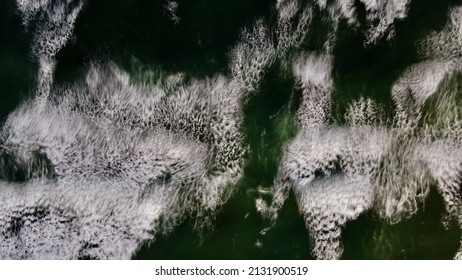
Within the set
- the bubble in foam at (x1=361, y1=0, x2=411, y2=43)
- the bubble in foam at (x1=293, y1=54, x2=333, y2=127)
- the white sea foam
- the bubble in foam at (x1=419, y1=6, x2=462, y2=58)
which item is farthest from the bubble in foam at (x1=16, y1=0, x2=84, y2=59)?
the bubble in foam at (x1=419, y1=6, x2=462, y2=58)

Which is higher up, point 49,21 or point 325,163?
point 49,21

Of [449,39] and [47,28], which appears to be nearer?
[449,39]

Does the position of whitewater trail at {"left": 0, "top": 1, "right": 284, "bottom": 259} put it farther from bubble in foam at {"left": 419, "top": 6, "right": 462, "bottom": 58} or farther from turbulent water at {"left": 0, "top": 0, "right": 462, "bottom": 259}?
bubble in foam at {"left": 419, "top": 6, "right": 462, "bottom": 58}

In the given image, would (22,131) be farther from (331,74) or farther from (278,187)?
(331,74)

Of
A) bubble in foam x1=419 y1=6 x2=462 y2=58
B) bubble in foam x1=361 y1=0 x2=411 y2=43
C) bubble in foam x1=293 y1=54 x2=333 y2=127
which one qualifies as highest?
bubble in foam x1=361 y1=0 x2=411 y2=43

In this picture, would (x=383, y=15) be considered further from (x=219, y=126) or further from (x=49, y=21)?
(x=49, y=21)

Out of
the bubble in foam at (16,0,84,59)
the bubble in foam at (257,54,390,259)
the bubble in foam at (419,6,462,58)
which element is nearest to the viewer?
the bubble in foam at (419,6,462,58)

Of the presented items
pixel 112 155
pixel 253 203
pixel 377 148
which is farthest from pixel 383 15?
pixel 112 155

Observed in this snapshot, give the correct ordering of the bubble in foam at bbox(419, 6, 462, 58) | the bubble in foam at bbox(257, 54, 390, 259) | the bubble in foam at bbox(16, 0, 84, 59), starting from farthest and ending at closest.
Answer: the bubble in foam at bbox(16, 0, 84, 59), the bubble in foam at bbox(257, 54, 390, 259), the bubble in foam at bbox(419, 6, 462, 58)

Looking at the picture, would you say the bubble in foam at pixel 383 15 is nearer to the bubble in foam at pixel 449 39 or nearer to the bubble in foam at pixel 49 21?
the bubble in foam at pixel 449 39
